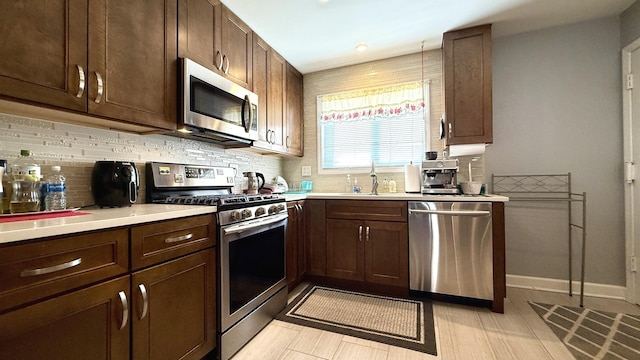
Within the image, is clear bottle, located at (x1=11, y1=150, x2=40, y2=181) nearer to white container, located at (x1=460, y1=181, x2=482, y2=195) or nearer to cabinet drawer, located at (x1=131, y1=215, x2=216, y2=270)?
cabinet drawer, located at (x1=131, y1=215, x2=216, y2=270)

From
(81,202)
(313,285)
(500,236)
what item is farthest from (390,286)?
(81,202)

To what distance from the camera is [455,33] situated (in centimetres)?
233

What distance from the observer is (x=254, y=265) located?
1.70 metres

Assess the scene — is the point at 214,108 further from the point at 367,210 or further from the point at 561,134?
the point at 561,134

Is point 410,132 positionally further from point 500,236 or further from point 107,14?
point 107,14

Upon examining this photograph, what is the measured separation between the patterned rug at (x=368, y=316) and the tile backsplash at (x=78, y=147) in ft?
4.80

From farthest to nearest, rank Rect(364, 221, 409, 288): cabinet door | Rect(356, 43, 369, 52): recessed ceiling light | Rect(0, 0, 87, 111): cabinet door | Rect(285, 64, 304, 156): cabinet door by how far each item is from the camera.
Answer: Rect(285, 64, 304, 156): cabinet door → Rect(356, 43, 369, 52): recessed ceiling light → Rect(364, 221, 409, 288): cabinet door → Rect(0, 0, 87, 111): cabinet door

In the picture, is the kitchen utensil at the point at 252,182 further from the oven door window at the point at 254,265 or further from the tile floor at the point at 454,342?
the tile floor at the point at 454,342

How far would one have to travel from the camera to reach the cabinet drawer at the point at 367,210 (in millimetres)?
2223

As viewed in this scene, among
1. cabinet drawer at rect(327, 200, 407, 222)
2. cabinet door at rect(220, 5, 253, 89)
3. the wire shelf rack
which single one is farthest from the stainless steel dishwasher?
cabinet door at rect(220, 5, 253, 89)

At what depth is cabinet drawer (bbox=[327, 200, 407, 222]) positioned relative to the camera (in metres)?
2.22

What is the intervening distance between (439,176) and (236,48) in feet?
6.93

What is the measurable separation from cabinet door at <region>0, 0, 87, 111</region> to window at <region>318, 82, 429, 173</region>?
2341 millimetres

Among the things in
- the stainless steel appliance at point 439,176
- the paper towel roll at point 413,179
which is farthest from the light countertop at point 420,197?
the paper towel roll at point 413,179
